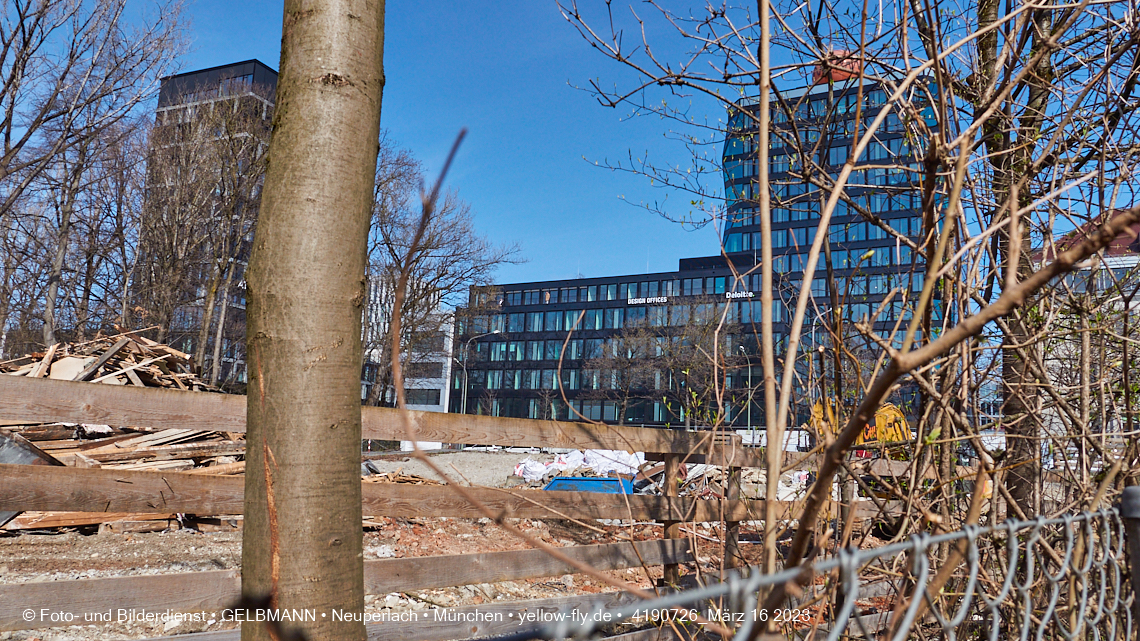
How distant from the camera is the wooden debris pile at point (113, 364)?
→ 998 centimetres

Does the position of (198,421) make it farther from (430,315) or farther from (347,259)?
(430,315)

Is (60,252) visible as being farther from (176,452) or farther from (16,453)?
(16,453)

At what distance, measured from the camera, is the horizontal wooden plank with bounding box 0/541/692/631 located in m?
2.31

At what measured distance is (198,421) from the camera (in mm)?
2699

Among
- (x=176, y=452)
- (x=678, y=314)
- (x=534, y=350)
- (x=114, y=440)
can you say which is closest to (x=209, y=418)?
(x=176, y=452)

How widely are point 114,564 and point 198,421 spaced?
168 inches

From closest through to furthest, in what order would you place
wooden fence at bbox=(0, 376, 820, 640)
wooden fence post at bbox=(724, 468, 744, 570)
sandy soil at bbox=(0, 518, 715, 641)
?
wooden fence at bbox=(0, 376, 820, 640), wooden fence post at bbox=(724, 468, 744, 570), sandy soil at bbox=(0, 518, 715, 641)

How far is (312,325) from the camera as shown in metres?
1.48

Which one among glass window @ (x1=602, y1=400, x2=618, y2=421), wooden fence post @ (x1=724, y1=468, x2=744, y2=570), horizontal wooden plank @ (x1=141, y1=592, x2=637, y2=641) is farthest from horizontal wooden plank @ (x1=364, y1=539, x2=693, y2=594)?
glass window @ (x1=602, y1=400, x2=618, y2=421)

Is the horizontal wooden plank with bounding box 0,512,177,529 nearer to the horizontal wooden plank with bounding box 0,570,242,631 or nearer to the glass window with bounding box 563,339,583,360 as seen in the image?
the horizontal wooden plank with bounding box 0,570,242,631

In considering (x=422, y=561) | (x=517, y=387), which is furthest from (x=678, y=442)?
(x=517, y=387)

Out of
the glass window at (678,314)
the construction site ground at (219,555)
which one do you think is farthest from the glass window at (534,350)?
the construction site ground at (219,555)

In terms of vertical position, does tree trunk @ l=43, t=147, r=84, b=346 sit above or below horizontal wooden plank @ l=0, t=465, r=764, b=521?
above

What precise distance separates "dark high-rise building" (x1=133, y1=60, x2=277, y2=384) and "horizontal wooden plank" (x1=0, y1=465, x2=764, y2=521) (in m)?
19.3
